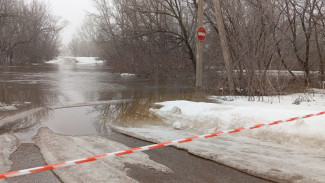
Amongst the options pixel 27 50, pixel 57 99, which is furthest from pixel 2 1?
pixel 57 99

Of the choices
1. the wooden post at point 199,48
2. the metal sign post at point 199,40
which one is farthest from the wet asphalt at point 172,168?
the wooden post at point 199,48

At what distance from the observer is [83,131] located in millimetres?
5871

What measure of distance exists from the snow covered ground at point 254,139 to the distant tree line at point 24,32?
147 ft

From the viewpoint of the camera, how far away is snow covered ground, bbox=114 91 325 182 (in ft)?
12.5

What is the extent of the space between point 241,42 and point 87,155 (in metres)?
8.14

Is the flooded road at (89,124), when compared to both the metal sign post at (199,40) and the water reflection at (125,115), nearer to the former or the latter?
the water reflection at (125,115)

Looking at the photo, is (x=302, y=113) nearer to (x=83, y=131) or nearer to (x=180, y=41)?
Result: (x=83, y=131)

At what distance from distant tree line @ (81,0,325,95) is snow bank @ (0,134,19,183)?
7.86 metres

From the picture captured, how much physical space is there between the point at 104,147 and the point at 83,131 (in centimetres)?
133

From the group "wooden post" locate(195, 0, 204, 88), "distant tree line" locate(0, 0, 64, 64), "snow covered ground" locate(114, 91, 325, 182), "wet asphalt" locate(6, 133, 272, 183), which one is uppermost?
"distant tree line" locate(0, 0, 64, 64)

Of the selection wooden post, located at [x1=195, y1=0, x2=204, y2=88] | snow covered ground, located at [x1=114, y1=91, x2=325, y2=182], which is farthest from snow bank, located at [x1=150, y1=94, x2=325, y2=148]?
wooden post, located at [x1=195, y1=0, x2=204, y2=88]

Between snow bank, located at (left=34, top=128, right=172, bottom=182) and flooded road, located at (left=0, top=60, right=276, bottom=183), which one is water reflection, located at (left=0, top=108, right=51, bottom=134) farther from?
snow bank, located at (left=34, top=128, right=172, bottom=182)

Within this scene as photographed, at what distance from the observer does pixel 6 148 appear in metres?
4.61

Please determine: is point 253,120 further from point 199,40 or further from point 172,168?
point 199,40
